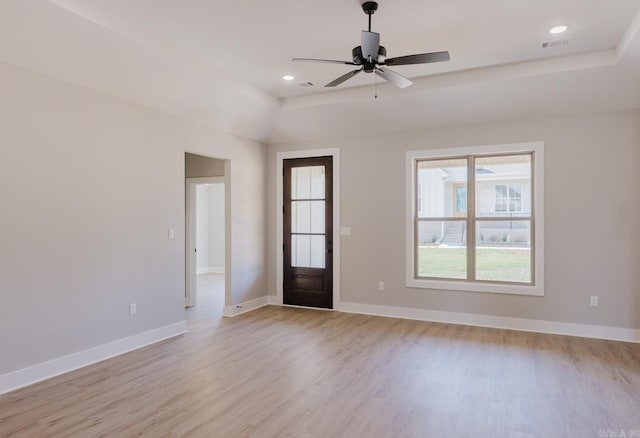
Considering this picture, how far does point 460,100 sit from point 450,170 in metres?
1.09

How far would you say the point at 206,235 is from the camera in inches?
437

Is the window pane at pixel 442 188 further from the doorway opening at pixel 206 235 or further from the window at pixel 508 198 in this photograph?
the doorway opening at pixel 206 235

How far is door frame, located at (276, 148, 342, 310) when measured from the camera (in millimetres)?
6289

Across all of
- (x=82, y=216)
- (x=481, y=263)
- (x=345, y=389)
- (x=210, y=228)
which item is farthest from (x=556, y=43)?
(x=210, y=228)

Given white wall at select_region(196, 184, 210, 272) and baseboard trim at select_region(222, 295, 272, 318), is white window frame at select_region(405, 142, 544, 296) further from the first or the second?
white wall at select_region(196, 184, 210, 272)

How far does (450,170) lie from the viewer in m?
5.75

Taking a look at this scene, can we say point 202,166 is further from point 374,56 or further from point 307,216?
point 374,56

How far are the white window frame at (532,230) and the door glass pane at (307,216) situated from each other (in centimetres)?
139

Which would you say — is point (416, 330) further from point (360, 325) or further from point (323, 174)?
point (323, 174)

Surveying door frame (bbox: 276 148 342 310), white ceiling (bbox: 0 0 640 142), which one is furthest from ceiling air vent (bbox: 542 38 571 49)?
door frame (bbox: 276 148 342 310)

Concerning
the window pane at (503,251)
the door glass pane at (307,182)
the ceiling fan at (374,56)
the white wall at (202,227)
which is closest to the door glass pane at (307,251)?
the door glass pane at (307,182)

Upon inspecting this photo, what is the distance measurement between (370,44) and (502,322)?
3929 mm

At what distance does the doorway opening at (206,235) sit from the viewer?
21.3 ft

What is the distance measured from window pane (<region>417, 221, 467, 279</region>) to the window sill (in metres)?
0.17
